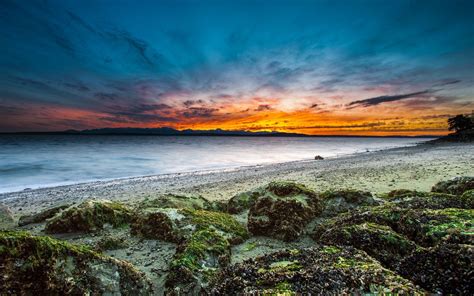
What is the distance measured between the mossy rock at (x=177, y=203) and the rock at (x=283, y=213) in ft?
A: 6.27

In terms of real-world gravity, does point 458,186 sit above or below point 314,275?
below

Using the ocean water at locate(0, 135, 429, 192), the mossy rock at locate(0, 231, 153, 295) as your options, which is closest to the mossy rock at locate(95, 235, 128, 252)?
the mossy rock at locate(0, 231, 153, 295)

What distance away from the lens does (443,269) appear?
252 centimetres

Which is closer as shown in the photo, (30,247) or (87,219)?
(30,247)

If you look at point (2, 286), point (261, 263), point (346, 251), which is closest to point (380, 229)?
point (346, 251)

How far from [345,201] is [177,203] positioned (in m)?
4.32

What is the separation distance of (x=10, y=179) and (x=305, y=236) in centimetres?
3005

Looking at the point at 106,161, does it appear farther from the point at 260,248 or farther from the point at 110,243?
the point at 260,248

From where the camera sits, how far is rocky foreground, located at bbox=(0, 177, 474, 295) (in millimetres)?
2465

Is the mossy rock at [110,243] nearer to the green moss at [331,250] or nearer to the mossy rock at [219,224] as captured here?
the mossy rock at [219,224]

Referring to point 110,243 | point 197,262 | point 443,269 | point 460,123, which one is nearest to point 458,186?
point 443,269

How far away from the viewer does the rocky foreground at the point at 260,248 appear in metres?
2.46

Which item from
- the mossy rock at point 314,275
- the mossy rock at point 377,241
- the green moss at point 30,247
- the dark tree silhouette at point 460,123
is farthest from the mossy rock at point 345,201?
the dark tree silhouette at point 460,123

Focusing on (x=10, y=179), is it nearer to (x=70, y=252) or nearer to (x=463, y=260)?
(x=70, y=252)
